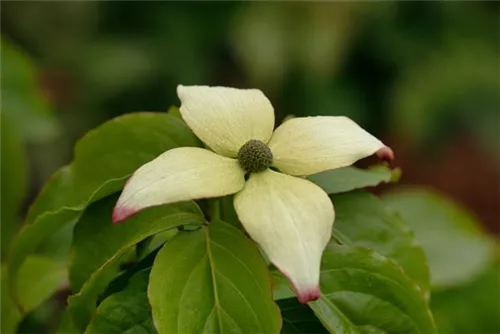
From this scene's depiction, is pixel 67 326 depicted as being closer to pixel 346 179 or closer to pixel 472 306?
pixel 346 179

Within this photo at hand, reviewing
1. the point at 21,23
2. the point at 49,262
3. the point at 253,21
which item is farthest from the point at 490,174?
the point at 49,262

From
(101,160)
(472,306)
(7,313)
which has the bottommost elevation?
(472,306)

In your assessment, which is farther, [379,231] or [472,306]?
[472,306]

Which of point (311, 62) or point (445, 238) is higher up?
point (445, 238)

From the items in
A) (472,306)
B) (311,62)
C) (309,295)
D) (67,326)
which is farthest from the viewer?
(311,62)

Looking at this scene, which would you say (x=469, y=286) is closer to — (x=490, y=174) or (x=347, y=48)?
(x=490, y=174)

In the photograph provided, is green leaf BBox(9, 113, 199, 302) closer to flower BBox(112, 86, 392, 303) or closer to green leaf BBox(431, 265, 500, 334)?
flower BBox(112, 86, 392, 303)

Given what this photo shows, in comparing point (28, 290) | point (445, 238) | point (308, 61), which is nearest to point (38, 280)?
point (28, 290)

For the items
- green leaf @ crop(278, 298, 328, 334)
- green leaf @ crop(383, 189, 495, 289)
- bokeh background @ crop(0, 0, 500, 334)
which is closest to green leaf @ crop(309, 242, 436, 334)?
green leaf @ crop(278, 298, 328, 334)
